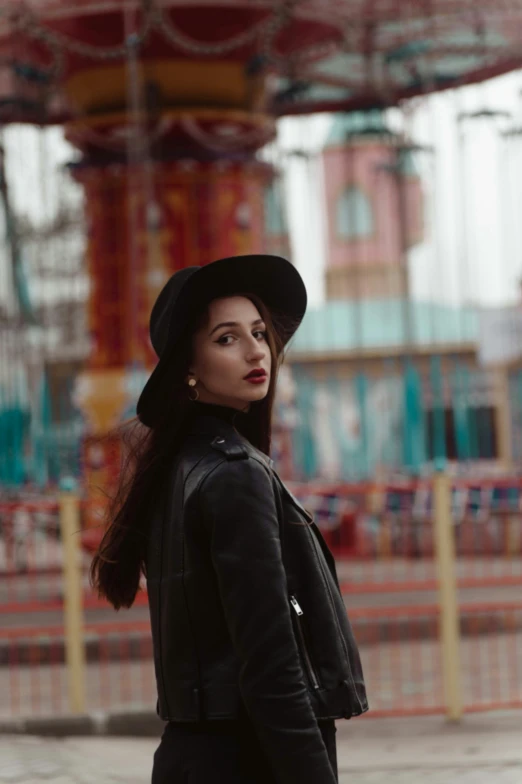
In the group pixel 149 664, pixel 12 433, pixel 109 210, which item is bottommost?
pixel 149 664

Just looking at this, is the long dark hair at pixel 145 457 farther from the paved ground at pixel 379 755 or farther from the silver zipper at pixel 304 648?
the paved ground at pixel 379 755

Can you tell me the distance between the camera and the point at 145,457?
288 centimetres

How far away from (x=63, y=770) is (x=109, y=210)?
9.18 m

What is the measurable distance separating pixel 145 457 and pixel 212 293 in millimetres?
342

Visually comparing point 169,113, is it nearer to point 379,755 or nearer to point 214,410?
point 379,755

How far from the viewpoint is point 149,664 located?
952cm

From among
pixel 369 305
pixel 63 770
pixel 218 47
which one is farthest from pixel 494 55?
pixel 369 305

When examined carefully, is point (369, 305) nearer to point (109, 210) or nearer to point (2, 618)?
point (109, 210)

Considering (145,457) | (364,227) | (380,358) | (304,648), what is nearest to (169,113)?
(145,457)

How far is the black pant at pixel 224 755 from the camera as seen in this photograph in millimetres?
2600

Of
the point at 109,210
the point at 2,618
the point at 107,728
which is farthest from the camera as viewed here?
the point at 109,210

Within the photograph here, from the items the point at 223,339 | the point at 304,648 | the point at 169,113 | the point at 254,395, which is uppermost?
the point at 169,113

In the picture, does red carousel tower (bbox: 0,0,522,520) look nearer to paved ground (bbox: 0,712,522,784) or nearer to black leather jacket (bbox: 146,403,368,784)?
paved ground (bbox: 0,712,522,784)

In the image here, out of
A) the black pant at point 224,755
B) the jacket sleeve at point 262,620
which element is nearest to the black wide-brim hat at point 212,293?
the jacket sleeve at point 262,620
